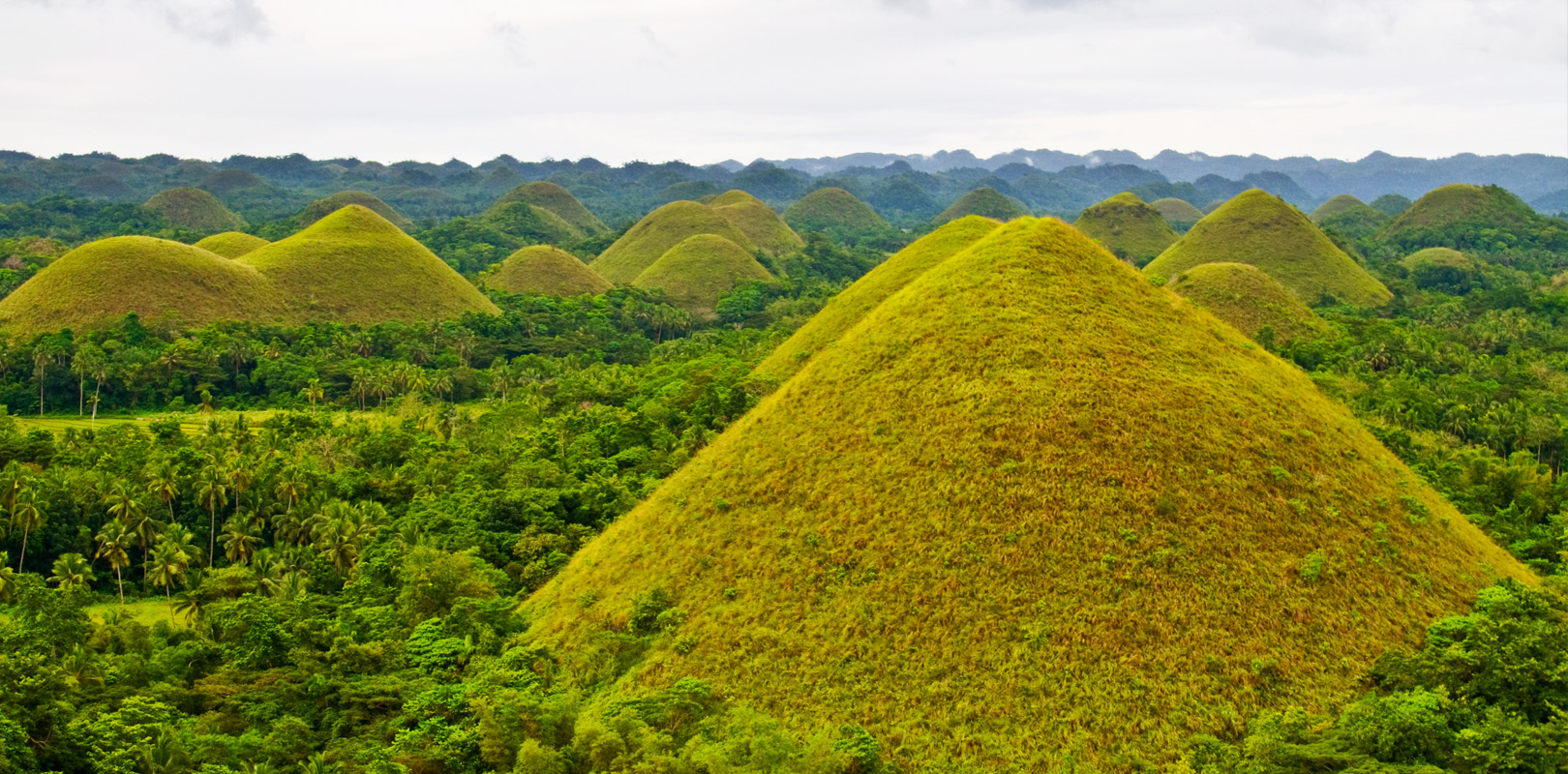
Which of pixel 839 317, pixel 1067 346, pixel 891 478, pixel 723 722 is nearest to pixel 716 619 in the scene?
pixel 723 722

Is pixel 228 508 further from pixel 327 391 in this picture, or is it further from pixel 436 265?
pixel 436 265

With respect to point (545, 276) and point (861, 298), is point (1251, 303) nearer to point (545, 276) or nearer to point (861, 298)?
point (861, 298)

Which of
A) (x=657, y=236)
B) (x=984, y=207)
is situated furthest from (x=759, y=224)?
(x=984, y=207)

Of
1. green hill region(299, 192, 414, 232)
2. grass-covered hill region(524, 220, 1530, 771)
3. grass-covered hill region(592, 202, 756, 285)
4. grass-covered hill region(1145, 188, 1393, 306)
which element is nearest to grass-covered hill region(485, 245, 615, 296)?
grass-covered hill region(592, 202, 756, 285)

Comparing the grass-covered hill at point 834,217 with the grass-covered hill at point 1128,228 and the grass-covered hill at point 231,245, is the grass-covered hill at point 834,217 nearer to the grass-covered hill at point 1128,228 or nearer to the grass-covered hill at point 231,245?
the grass-covered hill at point 1128,228

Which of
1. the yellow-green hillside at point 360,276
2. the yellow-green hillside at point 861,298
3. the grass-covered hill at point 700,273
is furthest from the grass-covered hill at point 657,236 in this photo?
the yellow-green hillside at point 861,298

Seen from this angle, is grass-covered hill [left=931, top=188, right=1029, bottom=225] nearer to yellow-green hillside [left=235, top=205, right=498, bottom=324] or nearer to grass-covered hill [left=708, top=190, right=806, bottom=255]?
grass-covered hill [left=708, top=190, right=806, bottom=255]
